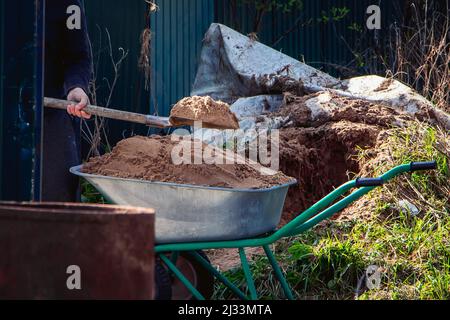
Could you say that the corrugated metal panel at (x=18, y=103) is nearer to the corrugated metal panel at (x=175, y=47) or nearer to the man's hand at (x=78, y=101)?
the man's hand at (x=78, y=101)

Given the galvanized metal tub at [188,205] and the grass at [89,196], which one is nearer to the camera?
the galvanized metal tub at [188,205]

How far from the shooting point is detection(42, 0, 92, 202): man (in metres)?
3.74

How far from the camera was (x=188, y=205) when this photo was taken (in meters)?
3.19

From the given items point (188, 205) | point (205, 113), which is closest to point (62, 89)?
point (205, 113)

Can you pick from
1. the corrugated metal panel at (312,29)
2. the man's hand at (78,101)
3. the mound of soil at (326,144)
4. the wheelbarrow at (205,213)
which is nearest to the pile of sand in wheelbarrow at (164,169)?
the wheelbarrow at (205,213)

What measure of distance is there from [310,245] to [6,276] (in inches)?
97.5

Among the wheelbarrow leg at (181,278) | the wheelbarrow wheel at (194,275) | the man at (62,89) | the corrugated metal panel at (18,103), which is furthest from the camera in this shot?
the man at (62,89)

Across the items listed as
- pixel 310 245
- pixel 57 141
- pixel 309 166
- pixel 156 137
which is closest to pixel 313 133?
pixel 309 166

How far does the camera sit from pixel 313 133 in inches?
209

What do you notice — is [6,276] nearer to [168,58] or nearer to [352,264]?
[352,264]

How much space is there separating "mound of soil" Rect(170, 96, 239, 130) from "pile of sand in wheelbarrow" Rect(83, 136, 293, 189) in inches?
5.9

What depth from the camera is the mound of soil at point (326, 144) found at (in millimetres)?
5188

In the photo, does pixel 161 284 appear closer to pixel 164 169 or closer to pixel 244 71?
pixel 164 169

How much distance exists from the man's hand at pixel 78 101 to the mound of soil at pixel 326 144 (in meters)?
1.86
